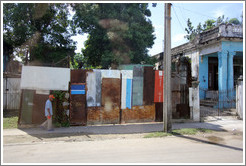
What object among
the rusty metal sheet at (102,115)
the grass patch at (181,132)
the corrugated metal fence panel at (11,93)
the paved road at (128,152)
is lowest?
the paved road at (128,152)

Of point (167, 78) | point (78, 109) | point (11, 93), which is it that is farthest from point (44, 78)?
point (11, 93)

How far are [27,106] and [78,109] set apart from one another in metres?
2.23

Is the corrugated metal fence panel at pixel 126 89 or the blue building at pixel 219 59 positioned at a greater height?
the blue building at pixel 219 59

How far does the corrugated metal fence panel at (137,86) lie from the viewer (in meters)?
9.46

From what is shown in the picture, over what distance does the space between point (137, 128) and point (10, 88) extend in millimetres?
9354

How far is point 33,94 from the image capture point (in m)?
8.38

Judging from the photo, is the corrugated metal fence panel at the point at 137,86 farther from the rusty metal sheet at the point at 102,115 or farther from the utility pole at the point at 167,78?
the utility pole at the point at 167,78

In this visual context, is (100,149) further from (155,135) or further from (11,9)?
(11,9)

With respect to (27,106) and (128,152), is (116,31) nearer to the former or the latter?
(27,106)

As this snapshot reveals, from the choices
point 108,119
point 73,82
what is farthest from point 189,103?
point 73,82

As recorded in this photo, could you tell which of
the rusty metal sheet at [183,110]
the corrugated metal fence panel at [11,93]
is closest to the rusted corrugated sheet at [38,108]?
the corrugated metal fence panel at [11,93]

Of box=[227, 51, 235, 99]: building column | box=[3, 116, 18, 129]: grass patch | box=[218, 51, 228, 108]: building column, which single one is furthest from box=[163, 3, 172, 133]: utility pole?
box=[227, 51, 235, 99]: building column

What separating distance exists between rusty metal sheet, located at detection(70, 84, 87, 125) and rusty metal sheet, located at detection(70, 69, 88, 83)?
27.7 inches

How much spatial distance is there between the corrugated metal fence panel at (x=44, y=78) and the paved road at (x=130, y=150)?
77.0 inches
